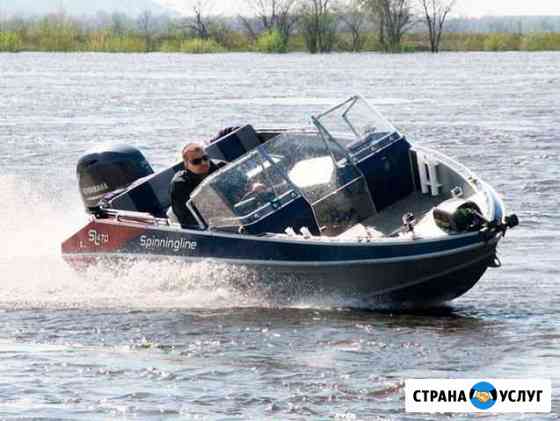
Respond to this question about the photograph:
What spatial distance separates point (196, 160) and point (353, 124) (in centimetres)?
197

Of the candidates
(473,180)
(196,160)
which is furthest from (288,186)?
(473,180)

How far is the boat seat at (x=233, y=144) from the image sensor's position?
17047 mm

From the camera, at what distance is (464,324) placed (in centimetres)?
1382

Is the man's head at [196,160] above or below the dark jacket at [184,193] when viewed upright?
above

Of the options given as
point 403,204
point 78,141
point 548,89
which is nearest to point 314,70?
point 548,89

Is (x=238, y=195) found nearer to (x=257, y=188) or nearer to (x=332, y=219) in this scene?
(x=257, y=188)

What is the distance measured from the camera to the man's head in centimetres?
1475

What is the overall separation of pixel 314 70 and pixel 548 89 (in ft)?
53.2

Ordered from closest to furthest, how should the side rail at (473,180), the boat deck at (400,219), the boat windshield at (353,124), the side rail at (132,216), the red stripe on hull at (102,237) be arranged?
the side rail at (473,180), the boat deck at (400,219), the side rail at (132,216), the red stripe on hull at (102,237), the boat windshield at (353,124)

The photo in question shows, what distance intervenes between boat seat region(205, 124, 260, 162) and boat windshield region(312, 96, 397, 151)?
1737 mm

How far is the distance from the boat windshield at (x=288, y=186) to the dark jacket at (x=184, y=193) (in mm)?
180

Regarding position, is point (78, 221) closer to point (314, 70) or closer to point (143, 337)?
point (143, 337)

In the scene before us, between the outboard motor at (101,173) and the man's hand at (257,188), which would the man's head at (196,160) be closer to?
the man's hand at (257,188)

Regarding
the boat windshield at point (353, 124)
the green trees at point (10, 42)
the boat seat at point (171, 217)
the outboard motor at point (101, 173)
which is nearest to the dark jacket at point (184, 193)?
the boat seat at point (171, 217)
